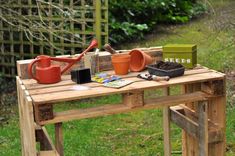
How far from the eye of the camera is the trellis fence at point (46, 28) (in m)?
5.26

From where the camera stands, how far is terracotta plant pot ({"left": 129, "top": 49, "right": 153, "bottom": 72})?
2.85 metres

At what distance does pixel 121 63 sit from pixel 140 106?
306 millimetres

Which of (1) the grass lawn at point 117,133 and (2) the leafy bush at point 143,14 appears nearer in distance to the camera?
(1) the grass lawn at point 117,133

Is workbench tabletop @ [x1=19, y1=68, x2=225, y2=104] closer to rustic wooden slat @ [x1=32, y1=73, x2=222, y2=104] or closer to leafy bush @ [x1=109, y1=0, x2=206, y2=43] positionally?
Result: rustic wooden slat @ [x1=32, y1=73, x2=222, y2=104]

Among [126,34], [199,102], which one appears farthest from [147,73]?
[126,34]

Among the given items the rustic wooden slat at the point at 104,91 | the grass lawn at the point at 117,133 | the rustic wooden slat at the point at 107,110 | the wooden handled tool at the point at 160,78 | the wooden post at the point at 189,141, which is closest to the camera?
the rustic wooden slat at the point at 104,91

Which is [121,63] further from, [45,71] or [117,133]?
[117,133]

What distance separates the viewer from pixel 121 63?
274 centimetres

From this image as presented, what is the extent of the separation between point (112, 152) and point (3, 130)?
113 cm

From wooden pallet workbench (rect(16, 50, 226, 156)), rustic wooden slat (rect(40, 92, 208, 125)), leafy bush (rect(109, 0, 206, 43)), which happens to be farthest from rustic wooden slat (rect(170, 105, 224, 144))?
leafy bush (rect(109, 0, 206, 43))

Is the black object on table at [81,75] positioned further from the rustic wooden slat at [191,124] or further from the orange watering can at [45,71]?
the rustic wooden slat at [191,124]

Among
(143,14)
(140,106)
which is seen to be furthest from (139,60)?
(143,14)

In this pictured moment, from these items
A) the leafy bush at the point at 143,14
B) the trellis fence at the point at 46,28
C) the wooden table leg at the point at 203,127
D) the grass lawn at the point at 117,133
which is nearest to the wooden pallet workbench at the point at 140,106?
the wooden table leg at the point at 203,127

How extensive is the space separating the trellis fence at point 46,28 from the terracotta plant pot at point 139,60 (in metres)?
2.32
